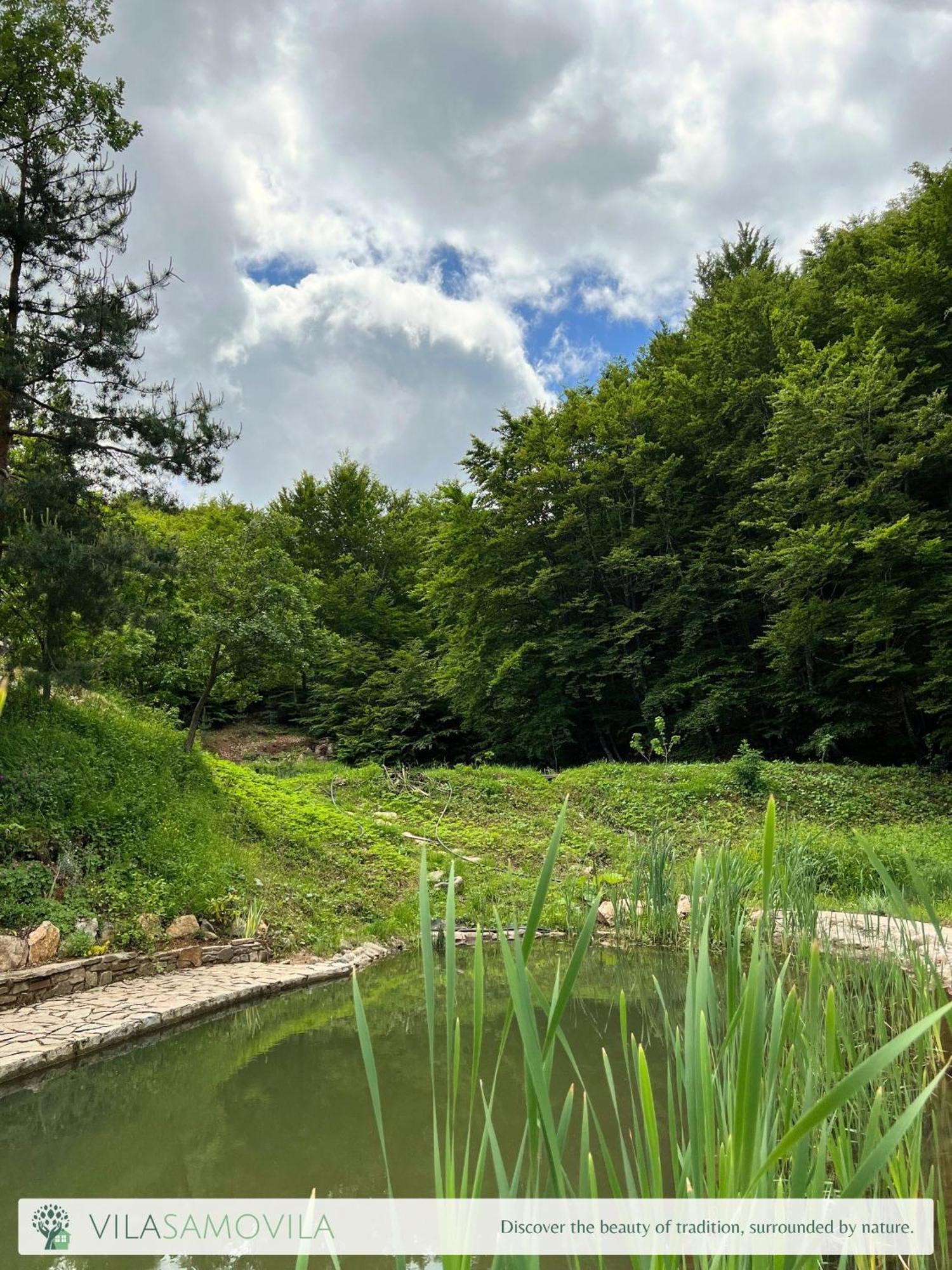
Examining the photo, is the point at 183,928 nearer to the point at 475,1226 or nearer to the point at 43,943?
the point at 43,943

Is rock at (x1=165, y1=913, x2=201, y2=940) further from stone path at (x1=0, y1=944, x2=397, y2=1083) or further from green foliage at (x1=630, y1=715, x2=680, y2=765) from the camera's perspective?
green foliage at (x1=630, y1=715, x2=680, y2=765)

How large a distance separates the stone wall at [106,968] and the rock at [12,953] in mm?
66

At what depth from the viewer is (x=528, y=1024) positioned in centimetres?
63

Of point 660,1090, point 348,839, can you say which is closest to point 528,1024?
point 660,1090

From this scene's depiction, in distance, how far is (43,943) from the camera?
459cm

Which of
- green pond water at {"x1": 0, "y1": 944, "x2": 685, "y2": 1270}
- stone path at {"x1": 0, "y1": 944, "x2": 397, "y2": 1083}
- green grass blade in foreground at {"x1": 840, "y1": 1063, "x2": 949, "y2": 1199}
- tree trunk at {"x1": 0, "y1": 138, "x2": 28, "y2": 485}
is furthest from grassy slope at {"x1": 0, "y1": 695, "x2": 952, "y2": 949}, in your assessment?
green grass blade in foreground at {"x1": 840, "y1": 1063, "x2": 949, "y2": 1199}

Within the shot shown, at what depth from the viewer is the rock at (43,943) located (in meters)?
4.54

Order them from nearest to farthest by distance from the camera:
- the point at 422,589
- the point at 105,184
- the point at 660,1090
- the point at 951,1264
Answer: the point at 951,1264, the point at 660,1090, the point at 105,184, the point at 422,589

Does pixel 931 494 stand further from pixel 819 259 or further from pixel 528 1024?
pixel 528 1024

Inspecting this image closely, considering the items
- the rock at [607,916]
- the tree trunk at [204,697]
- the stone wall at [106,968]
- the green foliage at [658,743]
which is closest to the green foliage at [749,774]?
the green foliage at [658,743]

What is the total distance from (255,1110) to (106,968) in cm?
234

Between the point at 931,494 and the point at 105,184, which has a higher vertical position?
the point at 105,184

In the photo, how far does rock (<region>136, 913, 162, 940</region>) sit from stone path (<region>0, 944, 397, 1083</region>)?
0.38m

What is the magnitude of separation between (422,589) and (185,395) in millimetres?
11330
